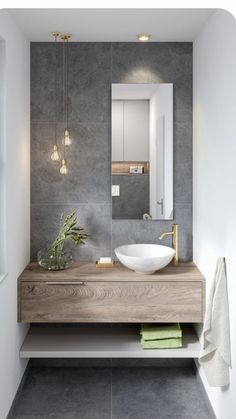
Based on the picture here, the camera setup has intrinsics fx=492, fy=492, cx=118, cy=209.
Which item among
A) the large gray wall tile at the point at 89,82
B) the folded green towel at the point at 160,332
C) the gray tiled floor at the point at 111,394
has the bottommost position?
the gray tiled floor at the point at 111,394

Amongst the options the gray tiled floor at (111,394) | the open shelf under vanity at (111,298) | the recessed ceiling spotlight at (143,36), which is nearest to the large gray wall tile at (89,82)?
the recessed ceiling spotlight at (143,36)

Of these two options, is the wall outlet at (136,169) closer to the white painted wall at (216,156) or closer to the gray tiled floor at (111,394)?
the white painted wall at (216,156)

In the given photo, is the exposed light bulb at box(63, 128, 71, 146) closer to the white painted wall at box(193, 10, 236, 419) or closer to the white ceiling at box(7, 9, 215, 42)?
the white ceiling at box(7, 9, 215, 42)

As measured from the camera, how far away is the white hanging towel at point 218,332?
2.49 meters

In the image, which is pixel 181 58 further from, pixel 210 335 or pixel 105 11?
pixel 210 335

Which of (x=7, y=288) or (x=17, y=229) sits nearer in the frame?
(x=7, y=288)

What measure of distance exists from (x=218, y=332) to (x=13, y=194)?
1.43 m

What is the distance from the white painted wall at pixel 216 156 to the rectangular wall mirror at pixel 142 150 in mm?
208

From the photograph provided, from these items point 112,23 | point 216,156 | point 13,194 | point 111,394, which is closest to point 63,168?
point 13,194

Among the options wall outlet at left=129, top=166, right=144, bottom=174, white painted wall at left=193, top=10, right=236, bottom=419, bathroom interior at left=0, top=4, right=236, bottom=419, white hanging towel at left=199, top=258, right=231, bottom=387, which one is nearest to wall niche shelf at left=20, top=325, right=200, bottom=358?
bathroom interior at left=0, top=4, right=236, bottom=419

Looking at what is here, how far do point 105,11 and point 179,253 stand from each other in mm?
1748

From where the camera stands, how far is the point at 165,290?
3.16 metres

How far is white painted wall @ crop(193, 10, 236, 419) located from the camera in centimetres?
242

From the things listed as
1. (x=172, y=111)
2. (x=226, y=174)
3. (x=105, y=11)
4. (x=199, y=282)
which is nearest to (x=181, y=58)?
(x=172, y=111)
